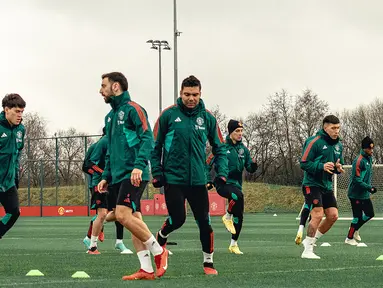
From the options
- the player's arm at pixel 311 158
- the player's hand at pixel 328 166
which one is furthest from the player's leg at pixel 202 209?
the player's arm at pixel 311 158

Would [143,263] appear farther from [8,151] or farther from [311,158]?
[311,158]

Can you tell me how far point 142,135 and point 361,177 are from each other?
29.8 ft

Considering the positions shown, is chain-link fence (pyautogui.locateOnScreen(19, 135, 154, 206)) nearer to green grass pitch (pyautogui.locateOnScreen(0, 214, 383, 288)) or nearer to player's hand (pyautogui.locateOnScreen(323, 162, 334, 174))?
green grass pitch (pyautogui.locateOnScreen(0, 214, 383, 288))

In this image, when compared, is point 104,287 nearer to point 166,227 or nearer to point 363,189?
point 166,227

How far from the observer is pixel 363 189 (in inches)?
678

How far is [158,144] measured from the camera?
962cm

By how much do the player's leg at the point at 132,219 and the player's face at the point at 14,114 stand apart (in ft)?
10.8

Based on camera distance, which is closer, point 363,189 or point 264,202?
point 363,189

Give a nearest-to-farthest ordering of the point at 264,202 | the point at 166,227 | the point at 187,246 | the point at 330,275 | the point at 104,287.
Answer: the point at 104,287 < the point at 330,275 < the point at 166,227 < the point at 187,246 < the point at 264,202

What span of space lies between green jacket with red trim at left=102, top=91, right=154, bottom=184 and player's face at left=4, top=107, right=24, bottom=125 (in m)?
2.96

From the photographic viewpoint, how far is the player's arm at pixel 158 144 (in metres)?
9.52

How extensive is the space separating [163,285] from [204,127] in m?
2.11

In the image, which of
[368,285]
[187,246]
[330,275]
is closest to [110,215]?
[187,246]

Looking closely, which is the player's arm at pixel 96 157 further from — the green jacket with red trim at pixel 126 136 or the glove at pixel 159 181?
the green jacket with red trim at pixel 126 136
